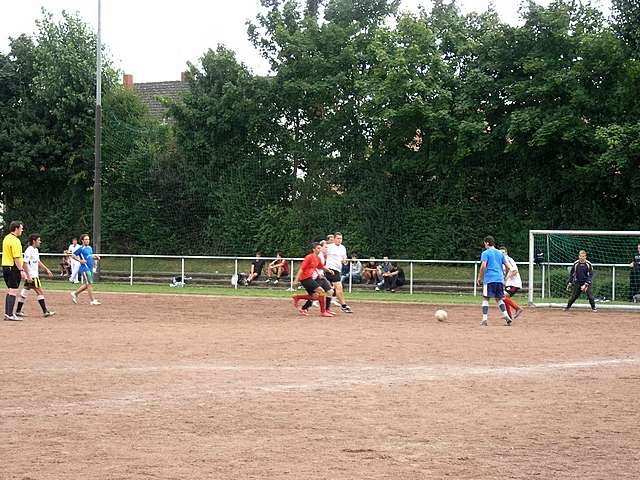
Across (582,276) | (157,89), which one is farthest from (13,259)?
(157,89)

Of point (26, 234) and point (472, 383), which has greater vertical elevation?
point (26, 234)

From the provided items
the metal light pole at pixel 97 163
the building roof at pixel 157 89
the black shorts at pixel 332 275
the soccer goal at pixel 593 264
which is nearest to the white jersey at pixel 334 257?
the black shorts at pixel 332 275

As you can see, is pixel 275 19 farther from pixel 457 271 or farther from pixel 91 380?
pixel 91 380

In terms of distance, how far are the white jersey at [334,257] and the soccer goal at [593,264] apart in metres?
6.22

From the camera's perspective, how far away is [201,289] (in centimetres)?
3475

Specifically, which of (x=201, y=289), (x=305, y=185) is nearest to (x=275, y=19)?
(x=305, y=185)

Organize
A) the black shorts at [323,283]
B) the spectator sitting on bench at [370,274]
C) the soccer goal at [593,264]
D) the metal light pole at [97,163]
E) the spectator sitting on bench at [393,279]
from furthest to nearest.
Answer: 1. the metal light pole at [97,163]
2. the spectator sitting on bench at [370,274]
3. the spectator sitting on bench at [393,279]
4. the soccer goal at [593,264]
5. the black shorts at [323,283]

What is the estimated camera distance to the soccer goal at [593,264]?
2809 cm

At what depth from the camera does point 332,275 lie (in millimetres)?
24219

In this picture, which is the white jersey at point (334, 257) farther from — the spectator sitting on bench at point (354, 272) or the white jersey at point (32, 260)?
the spectator sitting on bench at point (354, 272)

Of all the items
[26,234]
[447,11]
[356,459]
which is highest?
[447,11]

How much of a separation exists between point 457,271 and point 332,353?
19.6 metres

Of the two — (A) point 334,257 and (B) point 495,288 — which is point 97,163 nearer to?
(A) point 334,257

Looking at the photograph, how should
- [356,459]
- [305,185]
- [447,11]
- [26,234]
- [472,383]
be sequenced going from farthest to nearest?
[26,234] → [305,185] → [447,11] → [472,383] → [356,459]
